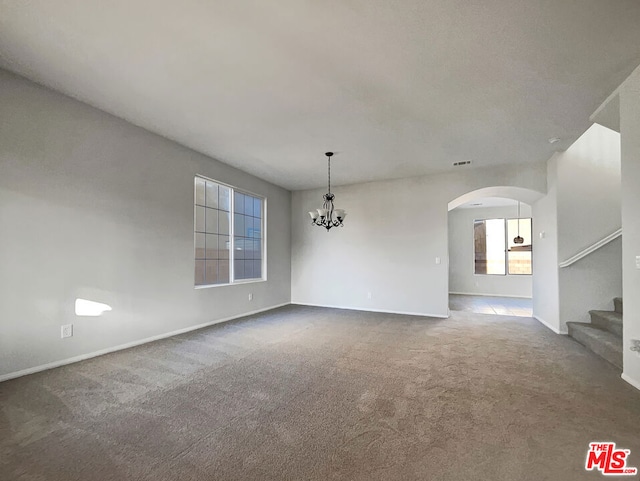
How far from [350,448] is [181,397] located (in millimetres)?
1506

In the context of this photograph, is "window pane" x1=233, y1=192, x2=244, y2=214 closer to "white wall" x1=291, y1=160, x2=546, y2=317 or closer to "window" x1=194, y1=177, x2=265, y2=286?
"window" x1=194, y1=177, x2=265, y2=286

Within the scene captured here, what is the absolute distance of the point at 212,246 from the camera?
5.18 meters

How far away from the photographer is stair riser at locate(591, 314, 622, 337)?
362 cm

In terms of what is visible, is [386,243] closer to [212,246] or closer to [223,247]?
[223,247]

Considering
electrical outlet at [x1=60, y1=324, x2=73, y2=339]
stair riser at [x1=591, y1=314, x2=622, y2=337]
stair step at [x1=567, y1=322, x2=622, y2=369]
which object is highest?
electrical outlet at [x1=60, y1=324, x2=73, y2=339]

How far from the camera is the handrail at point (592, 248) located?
4059 millimetres

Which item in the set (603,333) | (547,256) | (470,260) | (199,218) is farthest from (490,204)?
(199,218)

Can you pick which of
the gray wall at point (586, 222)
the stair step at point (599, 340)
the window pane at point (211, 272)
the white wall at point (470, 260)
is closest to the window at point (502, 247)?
the white wall at point (470, 260)

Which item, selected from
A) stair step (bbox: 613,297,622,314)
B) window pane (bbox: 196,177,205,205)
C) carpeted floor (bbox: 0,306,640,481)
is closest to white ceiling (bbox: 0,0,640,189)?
window pane (bbox: 196,177,205,205)

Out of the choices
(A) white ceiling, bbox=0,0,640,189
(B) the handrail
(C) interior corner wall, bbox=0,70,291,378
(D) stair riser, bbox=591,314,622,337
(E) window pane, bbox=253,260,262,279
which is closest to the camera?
(A) white ceiling, bbox=0,0,640,189

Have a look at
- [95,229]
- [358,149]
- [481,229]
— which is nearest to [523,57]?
[358,149]

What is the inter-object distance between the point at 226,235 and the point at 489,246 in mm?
8049

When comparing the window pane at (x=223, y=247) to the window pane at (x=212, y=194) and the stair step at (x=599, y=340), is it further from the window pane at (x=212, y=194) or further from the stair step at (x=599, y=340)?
the stair step at (x=599, y=340)

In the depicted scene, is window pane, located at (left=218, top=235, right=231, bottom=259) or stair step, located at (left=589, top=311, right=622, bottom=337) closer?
stair step, located at (left=589, top=311, right=622, bottom=337)
